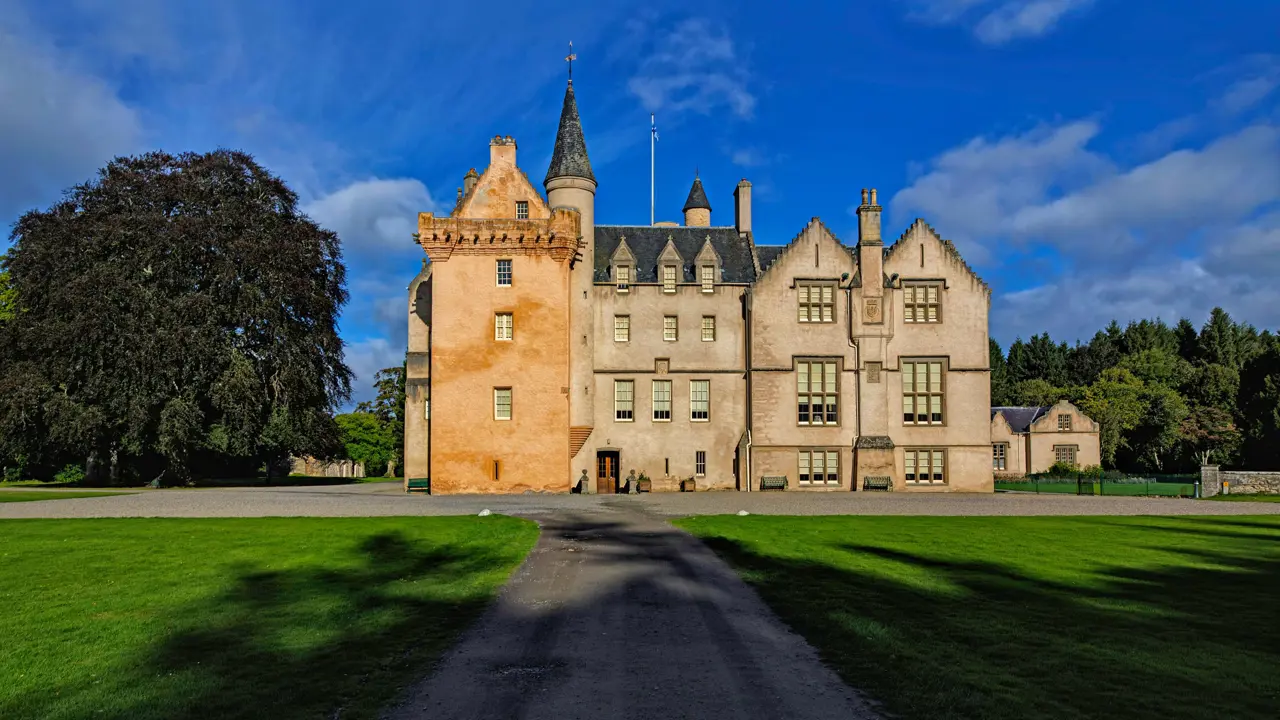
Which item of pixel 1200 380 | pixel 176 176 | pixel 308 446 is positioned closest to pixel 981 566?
pixel 308 446

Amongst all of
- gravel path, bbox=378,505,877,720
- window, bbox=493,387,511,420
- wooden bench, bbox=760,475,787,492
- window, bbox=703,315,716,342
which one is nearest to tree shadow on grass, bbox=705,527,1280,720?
gravel path, bbox=378,505,877,720

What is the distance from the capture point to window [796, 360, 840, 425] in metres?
49.2

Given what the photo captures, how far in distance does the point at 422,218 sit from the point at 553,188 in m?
7.56

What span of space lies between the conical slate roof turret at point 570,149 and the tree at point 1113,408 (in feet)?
170

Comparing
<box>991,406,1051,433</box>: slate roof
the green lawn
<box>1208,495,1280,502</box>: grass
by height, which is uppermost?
<box>991,406,1051,433</box>: slate roof

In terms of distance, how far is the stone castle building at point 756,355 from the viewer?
4831cm

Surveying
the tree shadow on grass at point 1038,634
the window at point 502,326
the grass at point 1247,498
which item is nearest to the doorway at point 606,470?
the window at point 502,326

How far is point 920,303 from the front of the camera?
5019 cm

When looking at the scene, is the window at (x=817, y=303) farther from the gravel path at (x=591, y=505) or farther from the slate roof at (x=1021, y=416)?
the slate roof at (x=1021, y=416)

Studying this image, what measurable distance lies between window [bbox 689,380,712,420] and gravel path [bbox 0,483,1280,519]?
21.7 feet

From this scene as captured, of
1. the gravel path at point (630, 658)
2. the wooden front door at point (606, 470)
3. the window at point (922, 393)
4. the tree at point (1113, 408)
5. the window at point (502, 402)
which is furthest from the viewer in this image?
the tree at point (1113, 408)

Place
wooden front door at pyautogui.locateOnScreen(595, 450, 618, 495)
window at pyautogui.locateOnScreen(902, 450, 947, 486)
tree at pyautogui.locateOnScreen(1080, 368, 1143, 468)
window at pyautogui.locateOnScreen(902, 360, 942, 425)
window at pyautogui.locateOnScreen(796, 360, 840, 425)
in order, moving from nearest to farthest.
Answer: wooden front door at pyautogui.locateOnScreen(595, 450, 618, 495)
window at pyautogui.locateOnScreen(796, 360, 840, 425)
window at pyautogui.locateOnScreen(902, 450, 947, 486)
window at pyautogui.locateOnScreen(902, 360, 942, 425)
tree at pyautogui.locateOnScreen(1080, 368, 1143, 468)

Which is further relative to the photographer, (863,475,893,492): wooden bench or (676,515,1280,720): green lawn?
(863,475,893,492): wooden bench

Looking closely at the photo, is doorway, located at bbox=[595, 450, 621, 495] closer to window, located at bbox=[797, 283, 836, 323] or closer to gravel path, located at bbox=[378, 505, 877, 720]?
window, located at bbox=[797, 283, 836, 323]
